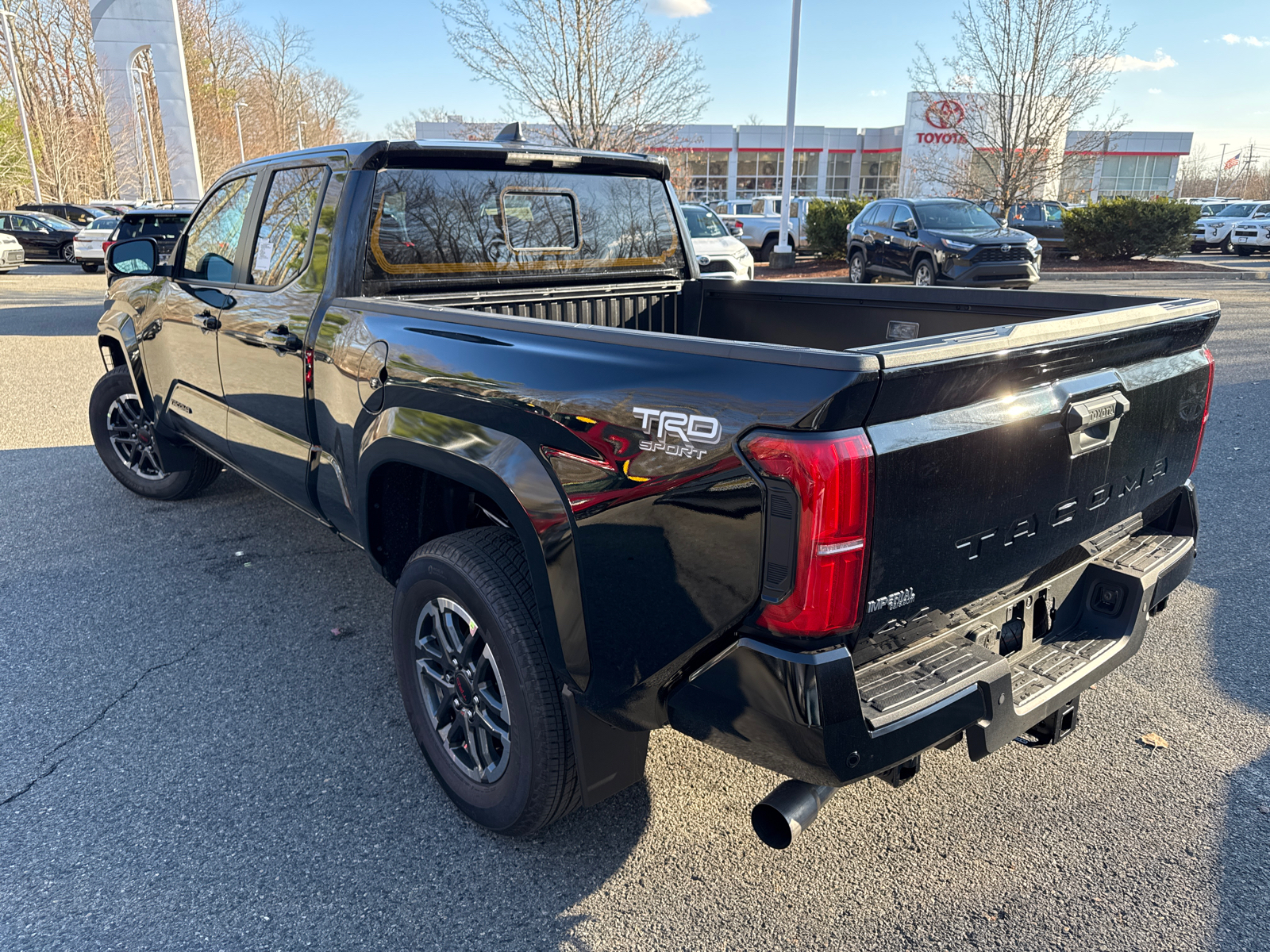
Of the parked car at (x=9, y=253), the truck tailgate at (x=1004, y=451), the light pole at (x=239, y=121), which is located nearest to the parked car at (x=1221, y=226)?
the truck tailgate at (x=1004, y=451)

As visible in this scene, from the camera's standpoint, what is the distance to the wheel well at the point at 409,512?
2.92 metres

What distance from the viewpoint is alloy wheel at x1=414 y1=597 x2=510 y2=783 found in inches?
98.3

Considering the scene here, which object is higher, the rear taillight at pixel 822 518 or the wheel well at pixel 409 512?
the rear taillight at pixel 822 518

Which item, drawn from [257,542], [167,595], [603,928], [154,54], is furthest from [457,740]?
[154,54]

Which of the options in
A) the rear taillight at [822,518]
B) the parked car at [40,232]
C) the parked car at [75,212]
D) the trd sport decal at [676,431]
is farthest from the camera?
the parked car at [75,212]

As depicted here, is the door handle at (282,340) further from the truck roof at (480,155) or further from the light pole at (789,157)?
the light pole at (789,157)

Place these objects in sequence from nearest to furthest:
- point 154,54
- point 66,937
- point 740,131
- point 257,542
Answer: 1. point 66,937
2. point 257,542
3. point 154,54
4. point 740,131

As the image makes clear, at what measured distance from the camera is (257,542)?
15.9 ft

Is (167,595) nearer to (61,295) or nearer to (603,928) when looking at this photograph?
(603,928)

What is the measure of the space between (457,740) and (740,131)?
6280cm

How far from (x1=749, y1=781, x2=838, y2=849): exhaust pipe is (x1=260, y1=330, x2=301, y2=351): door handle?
2.38 m

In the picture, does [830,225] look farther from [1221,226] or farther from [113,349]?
[113,349]

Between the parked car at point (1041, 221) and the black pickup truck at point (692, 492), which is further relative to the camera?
the parked car at point (1041, 221)

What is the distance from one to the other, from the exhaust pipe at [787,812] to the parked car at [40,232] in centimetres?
3118
